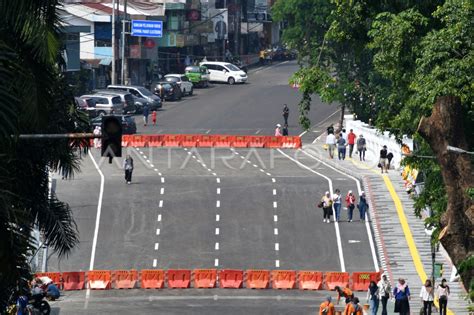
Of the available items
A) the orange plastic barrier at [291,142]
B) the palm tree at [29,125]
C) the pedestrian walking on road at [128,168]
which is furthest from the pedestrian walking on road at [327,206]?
the palm tree at [29,125]

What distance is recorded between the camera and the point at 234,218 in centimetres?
5484

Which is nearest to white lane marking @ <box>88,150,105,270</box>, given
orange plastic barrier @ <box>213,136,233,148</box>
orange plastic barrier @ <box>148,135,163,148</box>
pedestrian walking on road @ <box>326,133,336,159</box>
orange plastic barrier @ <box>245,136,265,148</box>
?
orange plastic barrier @ <box>148,135,163,148</box>

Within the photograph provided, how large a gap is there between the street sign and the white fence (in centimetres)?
2678

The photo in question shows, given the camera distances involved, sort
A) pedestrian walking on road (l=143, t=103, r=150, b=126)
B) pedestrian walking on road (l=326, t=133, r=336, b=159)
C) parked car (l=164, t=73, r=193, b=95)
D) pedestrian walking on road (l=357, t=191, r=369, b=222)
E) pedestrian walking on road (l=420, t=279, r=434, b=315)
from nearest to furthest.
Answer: pedestrian walking on road (l=420, t=279, r=434, b=315) < pedestrian walking on road (l=357, t=191, r=369, b=222) < pedestrian walking on road (l=326, t=133, r=336, b=159) < pedestrian walking on road (l=143, t=103, r=150, b=126) < parked car (l=164, t=73, r=193, b=95)

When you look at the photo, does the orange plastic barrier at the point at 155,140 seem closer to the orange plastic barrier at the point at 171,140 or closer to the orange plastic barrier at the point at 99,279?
the orange plastic barrier at the point at 171,140

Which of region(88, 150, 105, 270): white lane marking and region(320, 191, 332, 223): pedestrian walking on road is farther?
region(320, 191, 332, 223): pedestrian walking on road

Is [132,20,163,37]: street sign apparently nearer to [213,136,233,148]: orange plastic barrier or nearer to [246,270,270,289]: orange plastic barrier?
[213,136,233,148]: orange plastic barrier

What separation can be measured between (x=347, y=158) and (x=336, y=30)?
2747 centimetres

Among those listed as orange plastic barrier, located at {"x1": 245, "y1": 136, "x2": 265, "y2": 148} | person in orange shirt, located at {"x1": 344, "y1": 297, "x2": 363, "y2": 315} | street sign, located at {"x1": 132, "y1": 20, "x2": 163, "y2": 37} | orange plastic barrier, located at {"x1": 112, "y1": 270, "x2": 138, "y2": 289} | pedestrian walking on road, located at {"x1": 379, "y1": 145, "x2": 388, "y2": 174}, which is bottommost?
orange plastic barrier, located at {"x1": 112, "y1": 270, "x2": 138, "y2": 289}

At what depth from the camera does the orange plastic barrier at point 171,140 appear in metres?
70.2

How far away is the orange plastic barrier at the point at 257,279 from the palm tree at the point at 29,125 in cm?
1794

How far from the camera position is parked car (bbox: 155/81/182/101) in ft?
306

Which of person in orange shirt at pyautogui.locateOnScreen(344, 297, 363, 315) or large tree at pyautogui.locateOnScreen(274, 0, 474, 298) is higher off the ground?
large tree at pyautogui.locateOnScreen(274, 0, 474, 298)

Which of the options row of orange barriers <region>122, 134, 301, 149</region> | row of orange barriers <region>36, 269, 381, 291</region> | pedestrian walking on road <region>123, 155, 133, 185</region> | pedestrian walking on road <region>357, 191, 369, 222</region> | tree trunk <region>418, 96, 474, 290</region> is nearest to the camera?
tree trunk <region>418, 96, 474, 290</region>
